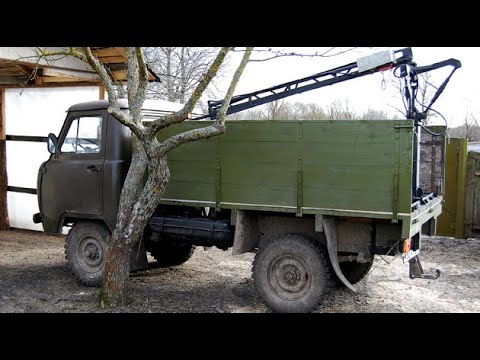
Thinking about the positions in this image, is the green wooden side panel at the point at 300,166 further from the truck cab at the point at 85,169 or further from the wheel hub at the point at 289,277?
the truck cab at the point at 85,169

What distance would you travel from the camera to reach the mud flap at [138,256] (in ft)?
22.5

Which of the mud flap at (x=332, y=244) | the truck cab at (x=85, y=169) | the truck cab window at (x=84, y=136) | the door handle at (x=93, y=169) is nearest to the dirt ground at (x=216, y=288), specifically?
the mud flap at (x=332, y=244)

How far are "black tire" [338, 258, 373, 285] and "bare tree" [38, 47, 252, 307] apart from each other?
258cm

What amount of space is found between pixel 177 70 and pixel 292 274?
1994 cm

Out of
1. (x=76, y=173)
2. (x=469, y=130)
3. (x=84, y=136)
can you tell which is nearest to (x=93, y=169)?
(x=76, y=173)

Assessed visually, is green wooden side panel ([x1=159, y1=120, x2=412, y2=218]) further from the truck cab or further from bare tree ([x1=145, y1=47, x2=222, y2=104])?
bare tree ([x1=145, y1=47, x2=222, y2=104])

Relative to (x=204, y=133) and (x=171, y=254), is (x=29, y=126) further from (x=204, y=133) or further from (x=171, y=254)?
(x=204, y=133)

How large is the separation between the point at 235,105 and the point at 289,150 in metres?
2.14

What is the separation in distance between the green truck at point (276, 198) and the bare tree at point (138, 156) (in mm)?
549

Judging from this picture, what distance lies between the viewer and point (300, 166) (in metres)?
5.72

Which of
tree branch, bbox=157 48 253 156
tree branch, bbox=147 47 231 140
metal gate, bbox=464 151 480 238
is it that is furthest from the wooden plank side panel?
metal gate, bbox=464 151 480 238

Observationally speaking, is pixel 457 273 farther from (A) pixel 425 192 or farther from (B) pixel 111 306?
(B) pixel 111 306

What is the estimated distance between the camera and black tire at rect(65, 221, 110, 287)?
23.0 feet
